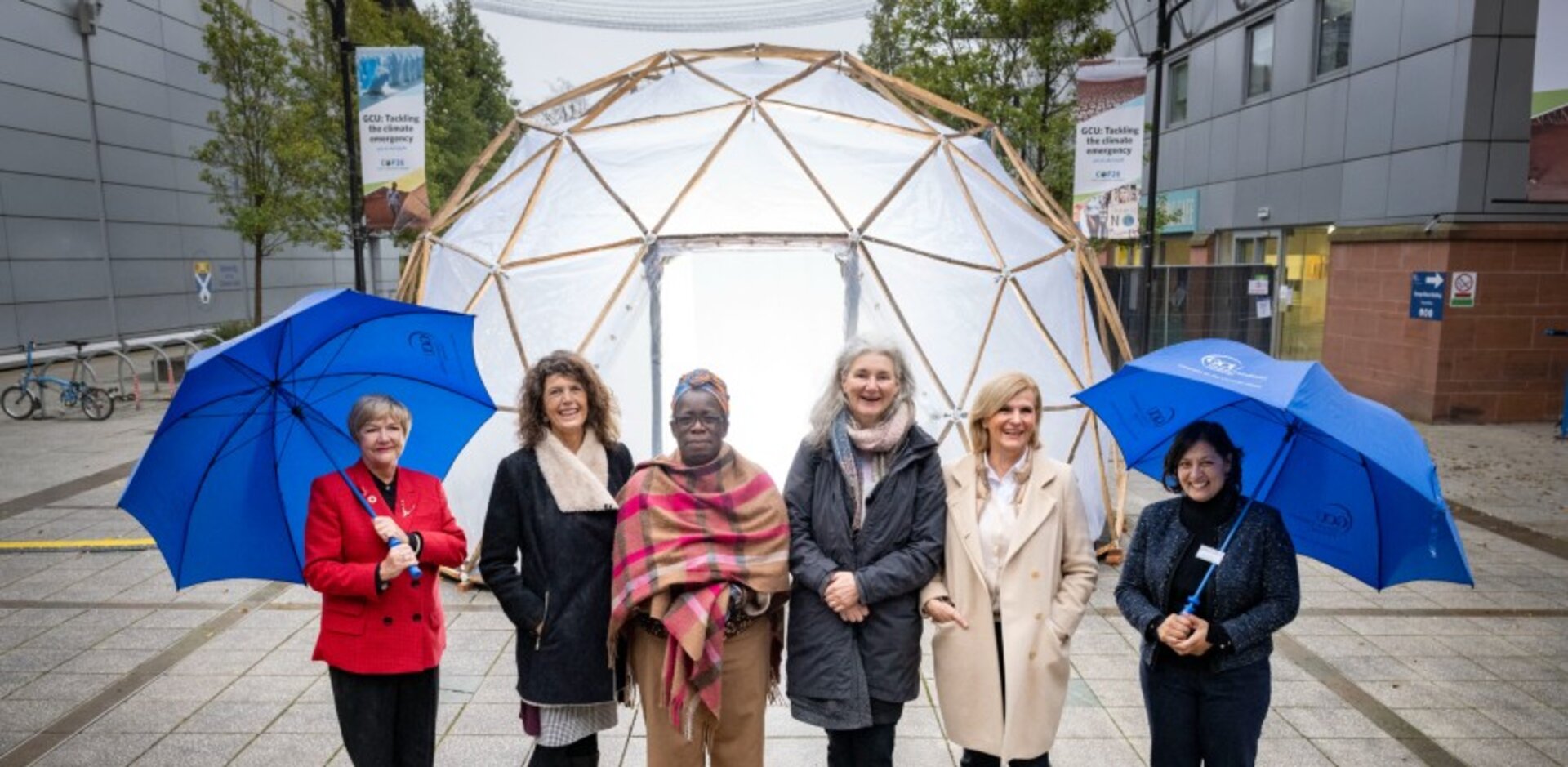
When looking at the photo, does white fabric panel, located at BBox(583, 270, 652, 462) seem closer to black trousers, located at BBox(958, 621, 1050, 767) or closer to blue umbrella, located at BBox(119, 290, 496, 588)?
blue umbrella, located at BBox(119, 290, 496, 588)

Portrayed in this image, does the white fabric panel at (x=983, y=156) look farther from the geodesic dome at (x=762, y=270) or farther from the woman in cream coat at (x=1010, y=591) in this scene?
the woman in cream coat at (x=1010, y=591)

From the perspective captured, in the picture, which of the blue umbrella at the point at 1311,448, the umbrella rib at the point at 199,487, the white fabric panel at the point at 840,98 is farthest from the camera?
the white fabric panel at the point at 840,98

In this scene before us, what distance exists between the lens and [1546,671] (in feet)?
16.7

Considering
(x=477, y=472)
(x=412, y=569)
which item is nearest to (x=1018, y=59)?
(x=477, y=472)

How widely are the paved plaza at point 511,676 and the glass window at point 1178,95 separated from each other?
14.0m

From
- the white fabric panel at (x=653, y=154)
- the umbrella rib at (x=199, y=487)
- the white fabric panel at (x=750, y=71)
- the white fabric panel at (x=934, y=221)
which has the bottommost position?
the umbrella rib at (x=199, y=487)

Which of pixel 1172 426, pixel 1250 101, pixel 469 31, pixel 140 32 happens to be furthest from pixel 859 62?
pixel 469 31

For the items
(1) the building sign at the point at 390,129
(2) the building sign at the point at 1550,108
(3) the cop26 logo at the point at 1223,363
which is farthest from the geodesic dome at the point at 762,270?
(2) the building sign at the point at 1550,108

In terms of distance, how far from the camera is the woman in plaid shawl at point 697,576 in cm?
292

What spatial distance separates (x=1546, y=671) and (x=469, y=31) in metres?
32.4

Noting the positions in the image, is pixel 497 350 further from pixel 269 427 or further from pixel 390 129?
pixel 390 129

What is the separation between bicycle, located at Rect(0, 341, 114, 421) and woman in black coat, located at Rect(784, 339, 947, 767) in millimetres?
13536

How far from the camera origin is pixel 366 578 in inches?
116

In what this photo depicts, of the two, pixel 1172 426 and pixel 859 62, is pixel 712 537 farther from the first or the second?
pixel 859 62
